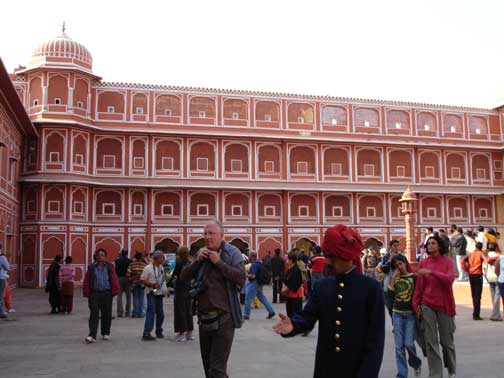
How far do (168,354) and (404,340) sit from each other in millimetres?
3862

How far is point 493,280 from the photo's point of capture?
12.8m

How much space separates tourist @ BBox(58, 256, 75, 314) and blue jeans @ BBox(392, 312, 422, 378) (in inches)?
432

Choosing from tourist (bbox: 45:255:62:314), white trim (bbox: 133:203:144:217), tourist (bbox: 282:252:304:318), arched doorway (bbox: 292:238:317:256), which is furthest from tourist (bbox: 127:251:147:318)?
arched doorway (bbox: 292:238:317:256)

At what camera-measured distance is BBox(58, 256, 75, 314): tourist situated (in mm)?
15617

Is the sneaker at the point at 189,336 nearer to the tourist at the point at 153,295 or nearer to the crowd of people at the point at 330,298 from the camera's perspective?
the crowd of people at the point at 330,298

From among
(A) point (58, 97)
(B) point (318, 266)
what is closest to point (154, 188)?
(A) point (58, 97)

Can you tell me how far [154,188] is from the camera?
3284cm

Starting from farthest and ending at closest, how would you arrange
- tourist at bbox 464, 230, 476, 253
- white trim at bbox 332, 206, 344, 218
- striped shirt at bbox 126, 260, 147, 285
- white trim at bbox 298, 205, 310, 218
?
white trim at bbox 332, 206, 344, 218
white trim at bbox 298, 205, 310, 218
tourist at bbox 464, 230, 476, 253
striped shirt at bbox 126, 260, 147, 285

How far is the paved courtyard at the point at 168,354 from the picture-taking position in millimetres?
7496

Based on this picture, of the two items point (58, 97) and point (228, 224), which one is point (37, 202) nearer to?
point (58, 97)

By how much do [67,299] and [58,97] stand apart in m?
18.1

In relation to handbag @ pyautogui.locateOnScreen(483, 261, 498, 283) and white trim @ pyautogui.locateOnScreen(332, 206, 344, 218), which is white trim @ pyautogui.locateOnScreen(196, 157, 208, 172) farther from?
handbag @ pyautogui.locateOnScreen(483, 261, 498, 283)

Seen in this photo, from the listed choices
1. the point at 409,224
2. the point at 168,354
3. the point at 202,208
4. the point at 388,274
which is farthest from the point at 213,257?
the point at 202,208

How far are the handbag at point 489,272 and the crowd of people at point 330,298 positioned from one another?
3cm
